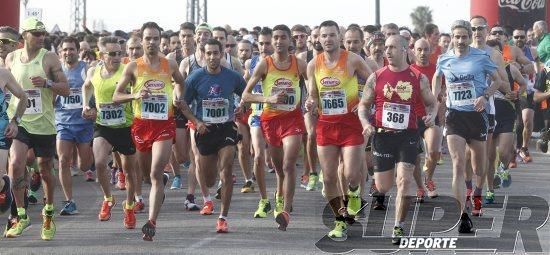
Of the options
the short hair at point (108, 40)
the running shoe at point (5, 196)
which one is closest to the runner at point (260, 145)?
the short hair at point (108, 40)

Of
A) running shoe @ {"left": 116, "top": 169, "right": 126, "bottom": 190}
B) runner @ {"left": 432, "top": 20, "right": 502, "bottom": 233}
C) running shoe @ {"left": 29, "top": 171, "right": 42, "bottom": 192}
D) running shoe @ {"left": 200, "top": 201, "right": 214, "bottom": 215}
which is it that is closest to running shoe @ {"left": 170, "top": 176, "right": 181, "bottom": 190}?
running shoe @ {"left": 116, "top": 169, "right": 126, "bottom": 190}

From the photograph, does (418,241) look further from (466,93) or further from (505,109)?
(505,109)

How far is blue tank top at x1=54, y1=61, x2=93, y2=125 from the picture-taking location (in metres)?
14.9

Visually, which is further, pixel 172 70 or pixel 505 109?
pixel 505 109

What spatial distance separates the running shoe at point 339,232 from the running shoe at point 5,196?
2.84 metres

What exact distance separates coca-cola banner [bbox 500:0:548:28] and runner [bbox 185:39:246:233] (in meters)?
18.6

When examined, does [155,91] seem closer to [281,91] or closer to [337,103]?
[281,91]

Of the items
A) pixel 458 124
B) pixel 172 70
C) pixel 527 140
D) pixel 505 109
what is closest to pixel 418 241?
pixel 458 124

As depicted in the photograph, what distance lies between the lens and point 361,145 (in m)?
12.5

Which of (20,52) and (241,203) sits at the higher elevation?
(20,52)

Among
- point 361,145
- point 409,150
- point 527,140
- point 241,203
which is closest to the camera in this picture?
point 409,150

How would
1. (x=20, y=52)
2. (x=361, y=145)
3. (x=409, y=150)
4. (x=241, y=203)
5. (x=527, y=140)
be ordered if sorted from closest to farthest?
1. (x=409, y=150)
2. (x=361, y=145)
3. (x=20, y=52)
4. (x=241, y=203)
5. (x=527, y=140)

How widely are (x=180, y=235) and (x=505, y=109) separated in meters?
4.59

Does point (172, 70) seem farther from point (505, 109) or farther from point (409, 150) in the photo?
point (505, 109)
